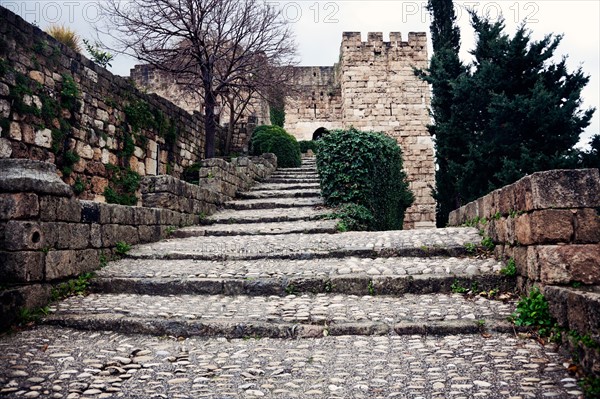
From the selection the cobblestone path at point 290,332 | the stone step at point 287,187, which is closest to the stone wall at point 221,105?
the stone step at point 287,187

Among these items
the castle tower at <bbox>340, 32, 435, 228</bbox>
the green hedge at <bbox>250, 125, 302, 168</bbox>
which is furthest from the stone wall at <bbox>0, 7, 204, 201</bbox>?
the castle tower at <bbox>340, 32, 435, 228</bbox>

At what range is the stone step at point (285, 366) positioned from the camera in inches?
104

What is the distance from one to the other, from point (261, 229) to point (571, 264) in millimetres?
5461

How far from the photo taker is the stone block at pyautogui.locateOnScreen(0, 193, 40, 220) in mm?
4047

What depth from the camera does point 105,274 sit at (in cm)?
514

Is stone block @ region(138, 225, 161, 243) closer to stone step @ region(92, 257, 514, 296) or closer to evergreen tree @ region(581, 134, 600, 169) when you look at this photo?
stone step @ region(92, 257, 514, 296)

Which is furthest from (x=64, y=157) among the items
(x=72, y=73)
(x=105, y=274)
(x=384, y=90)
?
(x=384, y=90)

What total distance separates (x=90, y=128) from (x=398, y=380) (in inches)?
319

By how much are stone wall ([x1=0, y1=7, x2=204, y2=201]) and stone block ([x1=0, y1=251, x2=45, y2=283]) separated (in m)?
3.26

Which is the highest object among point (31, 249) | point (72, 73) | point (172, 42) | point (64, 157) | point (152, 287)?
point (172, 42)

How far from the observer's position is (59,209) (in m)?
4.64

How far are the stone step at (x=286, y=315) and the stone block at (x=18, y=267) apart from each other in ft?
1.38

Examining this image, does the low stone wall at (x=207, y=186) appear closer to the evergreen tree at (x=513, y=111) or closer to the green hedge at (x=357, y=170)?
the green hedge at (x=357, y=170)

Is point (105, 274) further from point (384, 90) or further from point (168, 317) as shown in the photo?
point (384, 90)
